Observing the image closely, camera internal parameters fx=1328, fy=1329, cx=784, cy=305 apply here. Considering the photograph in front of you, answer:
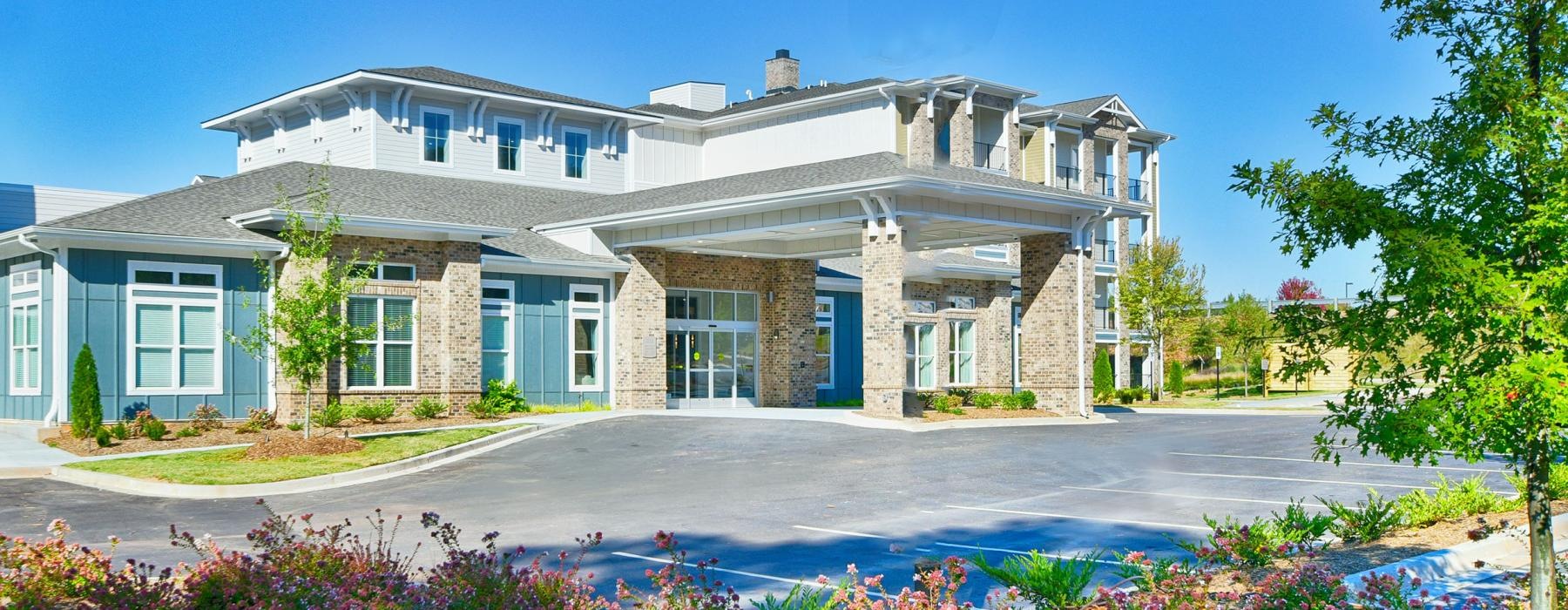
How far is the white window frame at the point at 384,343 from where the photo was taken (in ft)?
86.5

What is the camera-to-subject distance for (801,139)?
35.5 meters

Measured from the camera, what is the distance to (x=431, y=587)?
7426mm

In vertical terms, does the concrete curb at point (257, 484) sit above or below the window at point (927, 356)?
below

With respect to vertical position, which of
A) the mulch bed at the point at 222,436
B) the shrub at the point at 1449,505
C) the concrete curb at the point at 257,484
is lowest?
the concrete curb at the point at 257,484

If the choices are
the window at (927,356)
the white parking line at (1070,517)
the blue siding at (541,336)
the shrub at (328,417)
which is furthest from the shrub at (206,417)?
the window at (927,356)

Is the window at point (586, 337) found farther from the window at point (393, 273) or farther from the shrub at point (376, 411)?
the shrub at point (376, 411)

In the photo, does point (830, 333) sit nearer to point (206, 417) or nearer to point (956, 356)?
point (956, 356)

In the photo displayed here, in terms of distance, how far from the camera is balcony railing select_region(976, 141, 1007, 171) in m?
37.5

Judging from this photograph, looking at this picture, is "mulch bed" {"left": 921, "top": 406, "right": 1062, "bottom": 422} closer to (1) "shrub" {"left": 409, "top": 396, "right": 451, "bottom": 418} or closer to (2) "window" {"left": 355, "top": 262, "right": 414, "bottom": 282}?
(1) "shrub" {"left": 409, "top": 396, "right": 451, "bottom": 418}

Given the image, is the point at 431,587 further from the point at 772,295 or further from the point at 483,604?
the point at 772,295

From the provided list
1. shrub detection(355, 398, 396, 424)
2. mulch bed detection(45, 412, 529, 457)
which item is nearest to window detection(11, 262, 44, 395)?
mulch bed detection(45, 412, 529, 457)

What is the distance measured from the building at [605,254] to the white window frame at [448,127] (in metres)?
0.05

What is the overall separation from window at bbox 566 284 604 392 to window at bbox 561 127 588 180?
684 centimetres

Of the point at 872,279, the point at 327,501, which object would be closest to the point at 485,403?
the point at 872,279
